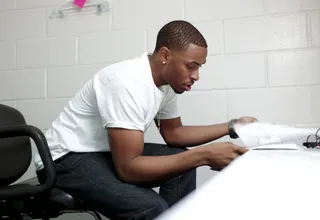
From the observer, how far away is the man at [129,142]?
1.00m

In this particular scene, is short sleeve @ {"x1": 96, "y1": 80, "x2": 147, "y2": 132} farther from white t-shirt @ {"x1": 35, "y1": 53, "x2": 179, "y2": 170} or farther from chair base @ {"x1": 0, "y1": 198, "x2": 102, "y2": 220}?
chair base @ {"x1": 0, "y1": 198, "x2": 102, "y2": 220}

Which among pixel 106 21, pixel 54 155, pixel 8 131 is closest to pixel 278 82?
pixel 106 21

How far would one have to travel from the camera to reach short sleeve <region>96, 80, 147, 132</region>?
1034mm

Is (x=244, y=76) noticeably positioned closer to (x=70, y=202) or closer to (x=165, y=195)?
(x=165, y=195)

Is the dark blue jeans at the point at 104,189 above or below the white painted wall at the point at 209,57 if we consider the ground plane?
below

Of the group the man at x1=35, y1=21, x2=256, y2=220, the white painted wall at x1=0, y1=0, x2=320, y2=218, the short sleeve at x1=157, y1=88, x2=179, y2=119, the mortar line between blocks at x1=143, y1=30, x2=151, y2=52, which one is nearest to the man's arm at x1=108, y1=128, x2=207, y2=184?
the man at x1=35, y1=21, x2=256, y2=220

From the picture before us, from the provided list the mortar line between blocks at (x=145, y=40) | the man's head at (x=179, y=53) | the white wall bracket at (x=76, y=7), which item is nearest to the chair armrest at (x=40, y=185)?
the man's head at (x=179, y=53)

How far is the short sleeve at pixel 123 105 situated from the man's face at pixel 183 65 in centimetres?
15

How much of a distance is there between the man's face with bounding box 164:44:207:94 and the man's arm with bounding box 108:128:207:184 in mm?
252

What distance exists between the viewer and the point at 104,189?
103 centimetres

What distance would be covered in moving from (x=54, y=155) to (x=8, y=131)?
0.53 ft

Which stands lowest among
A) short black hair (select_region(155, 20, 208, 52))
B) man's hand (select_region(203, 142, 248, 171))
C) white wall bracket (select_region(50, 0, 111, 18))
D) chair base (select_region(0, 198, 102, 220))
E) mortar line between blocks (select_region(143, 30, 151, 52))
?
chair base (select_region(0, 198, 102, 220))

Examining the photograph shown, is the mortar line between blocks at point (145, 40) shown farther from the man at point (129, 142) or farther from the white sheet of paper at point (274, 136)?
the white sheet of paper at point (274, 136)

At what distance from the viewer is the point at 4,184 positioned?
4.19 feet
